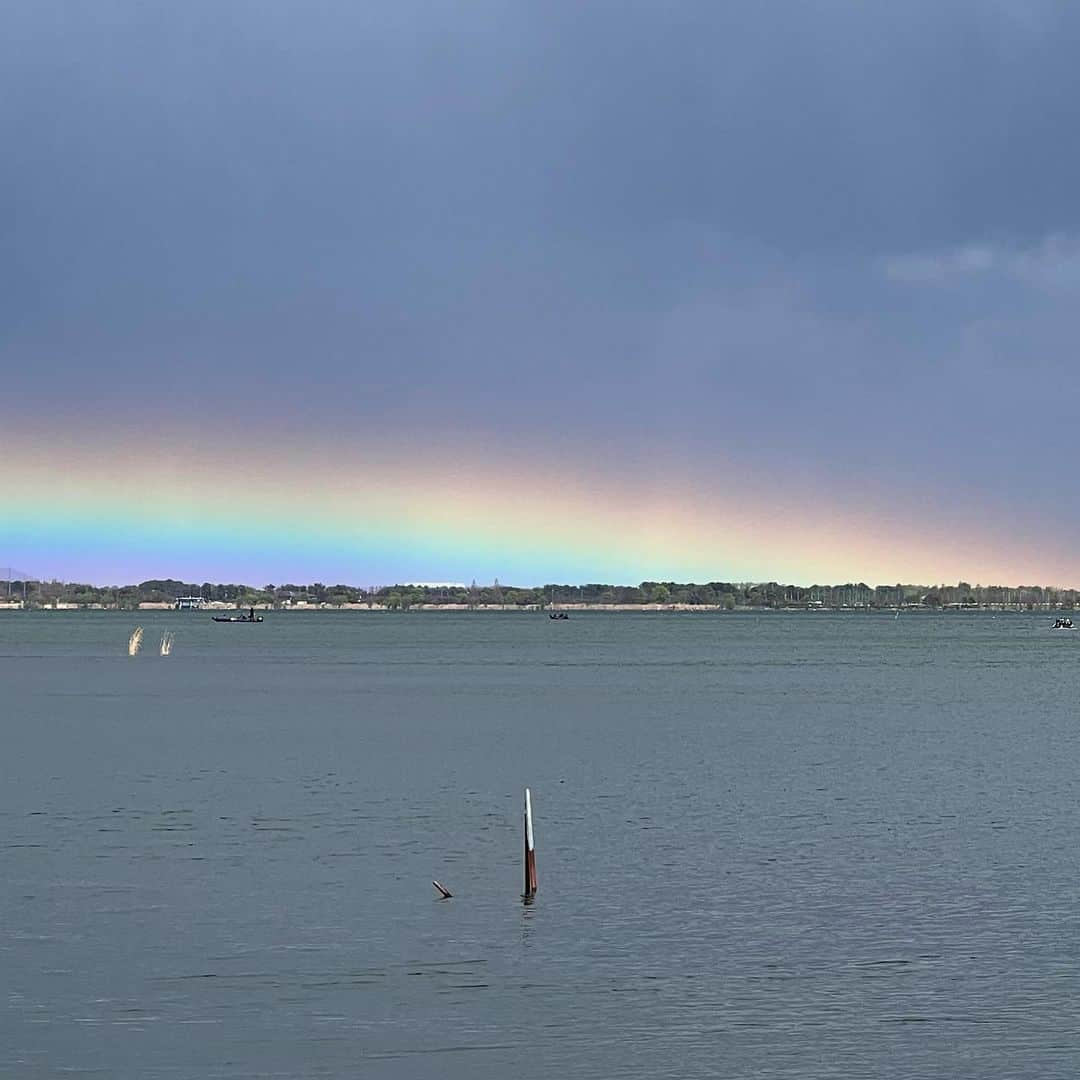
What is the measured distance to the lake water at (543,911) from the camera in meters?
26.9

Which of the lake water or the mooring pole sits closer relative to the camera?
the lake water

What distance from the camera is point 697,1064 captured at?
25938mm

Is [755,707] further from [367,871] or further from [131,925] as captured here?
[131,925]

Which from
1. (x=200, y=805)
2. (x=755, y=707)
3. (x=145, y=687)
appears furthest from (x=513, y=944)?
(x=145, y=687)

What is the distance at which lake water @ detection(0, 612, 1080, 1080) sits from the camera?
1060 inches

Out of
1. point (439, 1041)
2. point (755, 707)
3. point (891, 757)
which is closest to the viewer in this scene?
point (439, 1041)

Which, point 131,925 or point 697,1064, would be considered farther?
point 131,925

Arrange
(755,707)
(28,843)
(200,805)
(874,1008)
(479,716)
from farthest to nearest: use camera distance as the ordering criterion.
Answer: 1. (755,707)
2. (479,716)
3. (200,805)
4. (28,843)
5. (874,1008)

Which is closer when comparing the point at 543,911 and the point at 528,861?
the point at 543,911

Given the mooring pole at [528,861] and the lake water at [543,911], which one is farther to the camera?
the mooring pole at [528,861]

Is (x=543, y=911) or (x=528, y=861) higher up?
(x=528, y=861)

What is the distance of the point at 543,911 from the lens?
38.0 metres

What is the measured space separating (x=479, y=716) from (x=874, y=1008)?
8277 centimetres

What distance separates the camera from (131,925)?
36.3m
